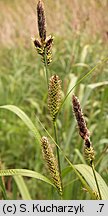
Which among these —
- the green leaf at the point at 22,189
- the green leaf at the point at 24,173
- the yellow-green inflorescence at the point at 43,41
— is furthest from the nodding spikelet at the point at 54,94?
the green leaf at the point at 22,189

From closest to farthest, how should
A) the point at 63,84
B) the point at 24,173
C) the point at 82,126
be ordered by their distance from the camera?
1. the point at 82,126
2. the point at 24,173
3. the point at 63,84

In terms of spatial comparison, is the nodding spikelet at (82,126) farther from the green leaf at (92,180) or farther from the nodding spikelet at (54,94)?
the green leaf at (92,180)

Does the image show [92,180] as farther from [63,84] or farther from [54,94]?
[63,84]

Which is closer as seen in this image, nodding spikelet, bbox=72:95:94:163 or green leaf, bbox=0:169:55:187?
nodding spikelet, bbox=72:95:94:163

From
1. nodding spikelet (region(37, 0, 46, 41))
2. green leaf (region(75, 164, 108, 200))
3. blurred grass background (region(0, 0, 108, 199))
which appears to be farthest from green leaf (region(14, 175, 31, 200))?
nodding spikelet (region(37, 0, 46, 41))

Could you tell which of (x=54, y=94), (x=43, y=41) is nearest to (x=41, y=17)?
(x=43, y=41)

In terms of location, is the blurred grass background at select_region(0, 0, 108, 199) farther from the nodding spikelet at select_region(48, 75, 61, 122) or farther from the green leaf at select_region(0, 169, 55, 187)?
the nodding spikelet at select_region(48, 75, 61, 122)

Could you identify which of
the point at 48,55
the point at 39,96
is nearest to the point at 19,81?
the point at 39,96
